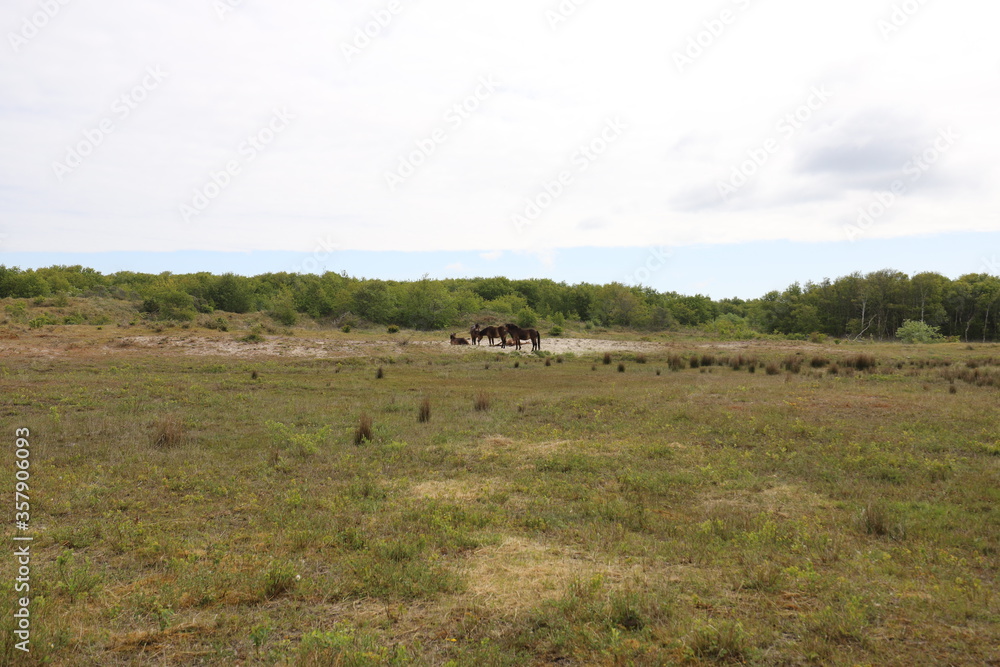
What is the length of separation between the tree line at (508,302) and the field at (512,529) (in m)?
43.6

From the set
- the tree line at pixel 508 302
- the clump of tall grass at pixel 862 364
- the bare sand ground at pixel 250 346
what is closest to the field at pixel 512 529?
the clump of tall grass at pixel 862 364

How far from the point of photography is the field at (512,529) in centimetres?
478

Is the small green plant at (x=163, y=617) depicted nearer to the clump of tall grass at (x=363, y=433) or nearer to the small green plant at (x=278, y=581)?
the small green plant at (x=278, y=581)

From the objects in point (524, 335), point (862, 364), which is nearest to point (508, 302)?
point (524, 335)

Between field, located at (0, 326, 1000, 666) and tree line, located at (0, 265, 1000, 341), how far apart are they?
43.6 meters

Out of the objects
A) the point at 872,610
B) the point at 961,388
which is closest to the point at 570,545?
the point at 872,610

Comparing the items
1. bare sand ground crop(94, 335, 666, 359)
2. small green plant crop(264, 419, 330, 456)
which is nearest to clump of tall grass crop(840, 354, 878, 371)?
bare sand ground crop(94, 335, 666, 359)

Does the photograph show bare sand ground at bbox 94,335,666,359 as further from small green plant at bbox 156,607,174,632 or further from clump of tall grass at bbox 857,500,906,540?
clump of tall grass at bbox 857,500,906,540

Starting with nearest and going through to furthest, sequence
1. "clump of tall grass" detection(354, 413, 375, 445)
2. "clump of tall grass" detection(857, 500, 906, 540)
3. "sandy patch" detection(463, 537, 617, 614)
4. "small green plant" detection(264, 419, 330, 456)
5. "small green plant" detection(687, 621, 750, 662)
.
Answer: "small green plant" detection(687, 621, 750, 662) → "sandy patch" detection(463, 537, 617, 614) → "clump of tall grass" detection(857, 500, 906, 540) → "small green plant" detection(264, 419, 330, 456) → "clump of tall grass" detection(354, 413, 375, 445)

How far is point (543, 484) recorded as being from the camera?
31.2 ft

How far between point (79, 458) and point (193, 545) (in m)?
5.81

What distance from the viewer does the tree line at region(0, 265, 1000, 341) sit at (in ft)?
203

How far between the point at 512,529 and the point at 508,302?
254 feet

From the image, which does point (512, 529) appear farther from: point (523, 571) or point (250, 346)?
point (250, 346)
